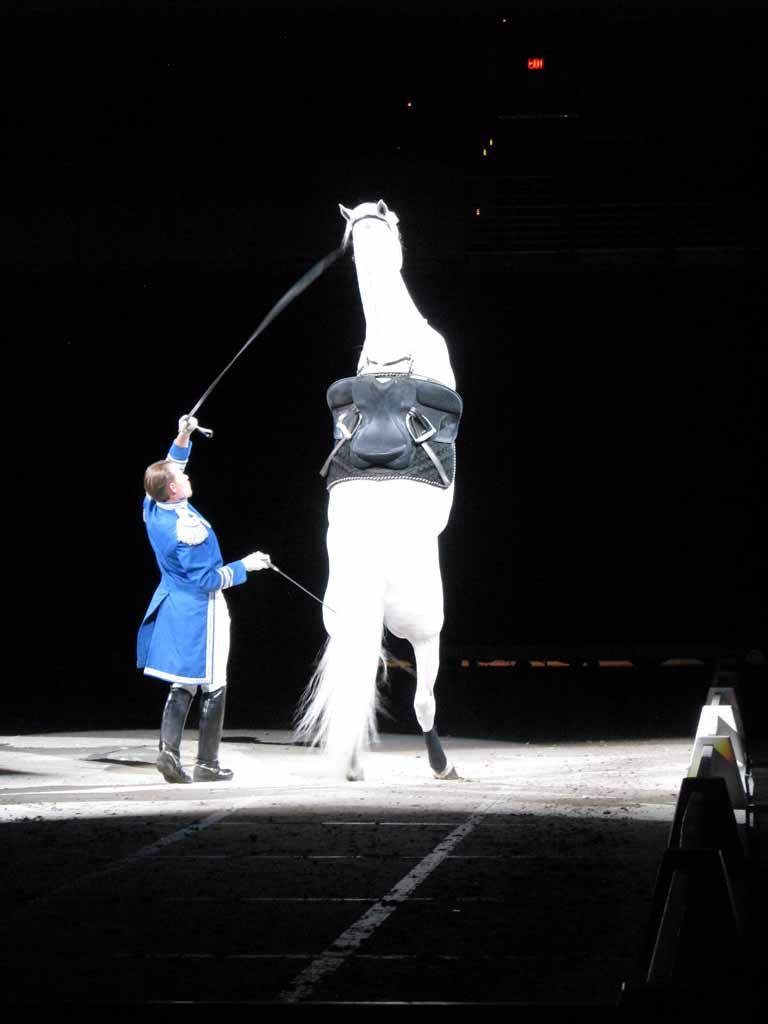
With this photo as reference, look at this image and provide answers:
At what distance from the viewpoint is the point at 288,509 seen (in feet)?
41.8

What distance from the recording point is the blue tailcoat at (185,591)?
6570 millimetres

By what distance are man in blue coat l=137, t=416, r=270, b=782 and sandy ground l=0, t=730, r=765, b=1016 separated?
25 cm

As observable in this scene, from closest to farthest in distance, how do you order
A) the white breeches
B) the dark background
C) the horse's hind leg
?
the horse's hind leg
the white breeches
the dark background

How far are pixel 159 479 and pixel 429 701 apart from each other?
4.69 ft

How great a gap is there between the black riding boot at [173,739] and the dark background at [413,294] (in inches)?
129

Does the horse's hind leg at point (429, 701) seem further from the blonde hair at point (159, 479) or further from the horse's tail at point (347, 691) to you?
the blonde hair at point (159, 479)

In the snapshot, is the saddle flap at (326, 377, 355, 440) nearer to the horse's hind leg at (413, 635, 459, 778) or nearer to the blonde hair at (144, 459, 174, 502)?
the blonde hair at (144, 459, 174, 502)

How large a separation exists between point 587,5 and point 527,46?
7.58 feet

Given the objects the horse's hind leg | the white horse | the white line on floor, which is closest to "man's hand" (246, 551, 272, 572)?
the white horse

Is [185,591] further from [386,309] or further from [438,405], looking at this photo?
[386,309]

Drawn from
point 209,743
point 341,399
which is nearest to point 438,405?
point 341,399

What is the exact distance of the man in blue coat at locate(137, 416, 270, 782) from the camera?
657 cm

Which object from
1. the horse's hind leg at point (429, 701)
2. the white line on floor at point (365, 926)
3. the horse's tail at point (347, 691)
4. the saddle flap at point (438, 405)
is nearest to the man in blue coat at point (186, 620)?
the horse's tail at point (347, 691)

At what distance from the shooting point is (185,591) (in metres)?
6.66
